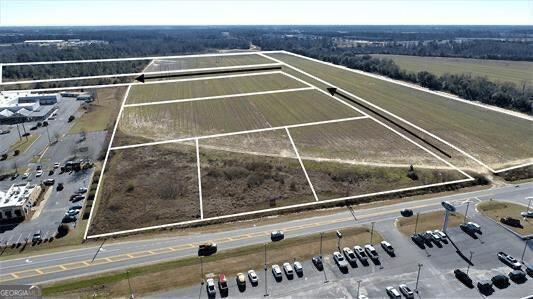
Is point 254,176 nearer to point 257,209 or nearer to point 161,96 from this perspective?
point 257,209

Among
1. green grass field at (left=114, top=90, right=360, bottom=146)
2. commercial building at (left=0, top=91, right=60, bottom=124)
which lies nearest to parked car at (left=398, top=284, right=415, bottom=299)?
green grass field at (left=114, top=90, right=360, bottom=146)

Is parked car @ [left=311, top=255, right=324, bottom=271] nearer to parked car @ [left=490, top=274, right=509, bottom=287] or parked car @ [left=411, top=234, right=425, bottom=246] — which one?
parked car @ [left=411, top=234, right=425, bottom=246]

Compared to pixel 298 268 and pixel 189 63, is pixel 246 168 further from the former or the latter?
pixel 189 63

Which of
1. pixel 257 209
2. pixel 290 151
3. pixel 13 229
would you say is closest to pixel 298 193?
pixel 257 209

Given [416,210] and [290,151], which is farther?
[290,151]

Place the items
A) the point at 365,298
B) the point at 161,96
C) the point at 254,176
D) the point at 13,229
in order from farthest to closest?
1. the point at 161,96
2. the point at 254,176
3. the point at 13,229
4. the point at 365,298

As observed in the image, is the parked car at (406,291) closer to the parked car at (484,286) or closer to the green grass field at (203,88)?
the parked car at (484,286)

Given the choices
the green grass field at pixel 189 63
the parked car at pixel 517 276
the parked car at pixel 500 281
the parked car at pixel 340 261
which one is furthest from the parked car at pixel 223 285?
the green grass field at pixel 189 63

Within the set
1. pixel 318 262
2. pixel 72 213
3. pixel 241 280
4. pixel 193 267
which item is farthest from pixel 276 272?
pixel 72 213
